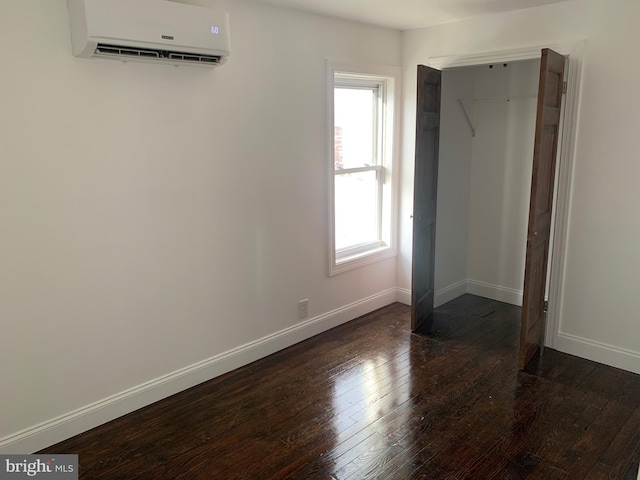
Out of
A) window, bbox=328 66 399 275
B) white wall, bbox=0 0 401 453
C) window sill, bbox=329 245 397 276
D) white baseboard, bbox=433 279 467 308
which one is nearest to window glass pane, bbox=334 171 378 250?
window, bbox=328 66 399 275

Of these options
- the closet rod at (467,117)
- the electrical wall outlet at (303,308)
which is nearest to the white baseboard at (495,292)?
the closet rod at (467,117)

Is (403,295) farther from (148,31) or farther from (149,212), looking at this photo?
(148,31)

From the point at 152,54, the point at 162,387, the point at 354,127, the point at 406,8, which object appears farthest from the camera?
the point at 354,127

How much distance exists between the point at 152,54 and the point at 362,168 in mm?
2066

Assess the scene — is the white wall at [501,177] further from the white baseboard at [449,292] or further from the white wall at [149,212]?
the white wall at [149,212]

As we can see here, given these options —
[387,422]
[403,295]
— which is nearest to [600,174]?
[403,295]

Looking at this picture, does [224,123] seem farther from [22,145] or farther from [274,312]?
[274,312]

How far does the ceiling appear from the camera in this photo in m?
3.15

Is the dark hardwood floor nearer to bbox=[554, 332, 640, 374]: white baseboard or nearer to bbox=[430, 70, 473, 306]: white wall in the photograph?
bbox=[554, 332, 640, 374]: white baseboard

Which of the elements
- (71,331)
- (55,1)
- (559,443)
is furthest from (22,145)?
(559,443)

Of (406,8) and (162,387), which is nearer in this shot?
(162,387)

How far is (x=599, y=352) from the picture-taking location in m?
3.39

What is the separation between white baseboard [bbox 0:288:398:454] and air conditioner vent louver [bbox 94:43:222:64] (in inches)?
72.2

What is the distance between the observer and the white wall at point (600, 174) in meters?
3.06
